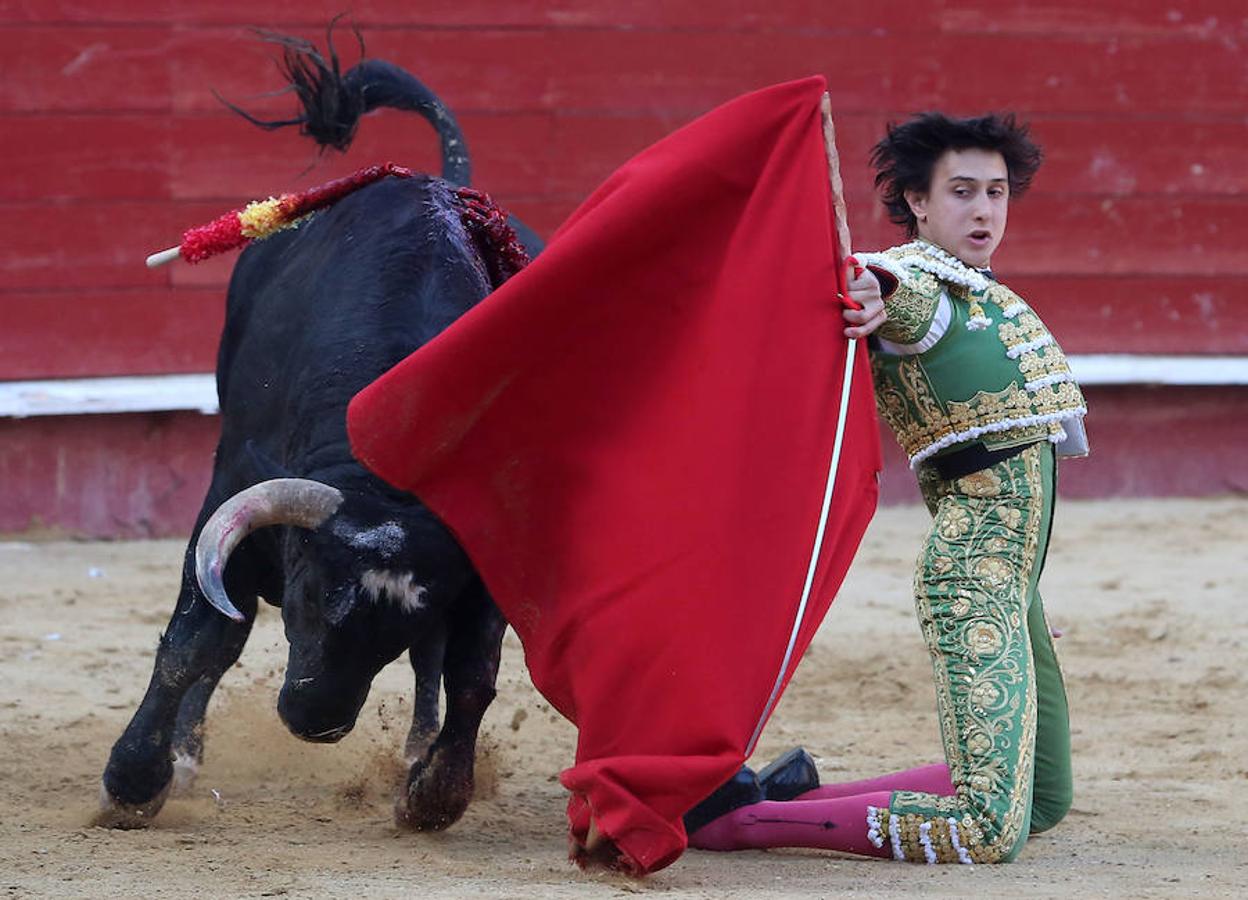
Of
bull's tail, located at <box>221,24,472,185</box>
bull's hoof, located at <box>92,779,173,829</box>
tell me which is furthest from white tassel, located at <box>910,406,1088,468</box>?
bull's tail, located at <box>221,24,472,185</box>

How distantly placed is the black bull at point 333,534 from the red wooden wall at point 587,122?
225 centimetres

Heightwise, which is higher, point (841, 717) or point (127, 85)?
point (127, 85)

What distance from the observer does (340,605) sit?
2.89 meters

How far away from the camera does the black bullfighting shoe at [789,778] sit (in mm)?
3312

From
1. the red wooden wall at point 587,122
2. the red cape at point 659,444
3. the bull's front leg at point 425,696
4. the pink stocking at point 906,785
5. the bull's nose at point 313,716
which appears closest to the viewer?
the red cape at point 659,444

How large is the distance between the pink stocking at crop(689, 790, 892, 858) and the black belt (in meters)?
0.51

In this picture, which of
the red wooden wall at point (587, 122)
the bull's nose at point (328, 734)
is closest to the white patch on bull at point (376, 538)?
the bull's nose at point (328, 734)

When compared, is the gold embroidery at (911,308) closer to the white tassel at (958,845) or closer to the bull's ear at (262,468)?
the white tassel at (958,845)

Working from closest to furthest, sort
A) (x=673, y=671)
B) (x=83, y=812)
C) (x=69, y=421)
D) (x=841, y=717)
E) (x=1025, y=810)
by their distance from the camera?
(x=673, y=671), (x=1025, y=810), (x=83, y=812), (x=841, y=717), (x=69, y=421)

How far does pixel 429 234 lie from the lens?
3.50 m

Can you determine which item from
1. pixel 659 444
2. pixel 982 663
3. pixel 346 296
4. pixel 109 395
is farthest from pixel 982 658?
pixel 109 395

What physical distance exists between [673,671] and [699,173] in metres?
0.70

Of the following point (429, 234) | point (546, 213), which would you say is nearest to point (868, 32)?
point (546, 213)

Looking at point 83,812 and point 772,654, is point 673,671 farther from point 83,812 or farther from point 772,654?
point 83,812
